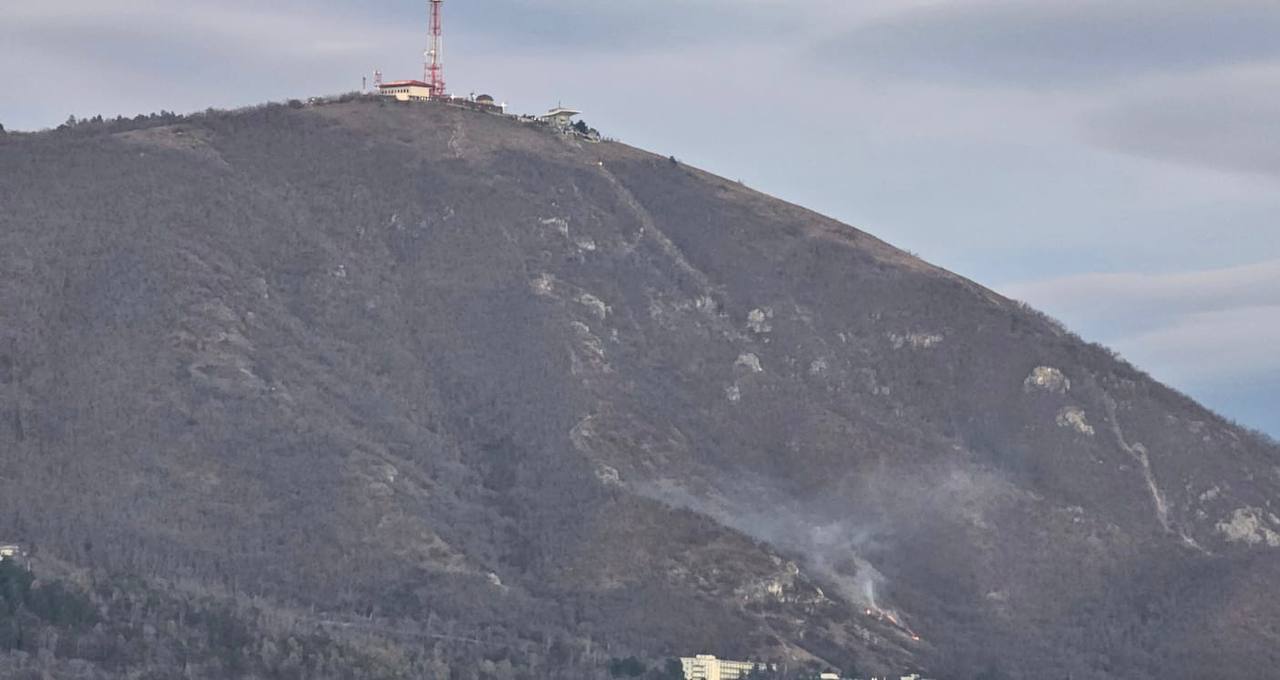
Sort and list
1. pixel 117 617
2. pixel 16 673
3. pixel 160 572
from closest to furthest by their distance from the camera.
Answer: pixel 16 673 < pixel 117 617 < pixel 160 572

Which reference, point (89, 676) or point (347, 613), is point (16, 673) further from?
point (347, 613)

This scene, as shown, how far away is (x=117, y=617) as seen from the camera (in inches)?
7165

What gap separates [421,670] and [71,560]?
19930mm

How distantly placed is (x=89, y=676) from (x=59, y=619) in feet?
25.4

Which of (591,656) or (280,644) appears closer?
(280,644)

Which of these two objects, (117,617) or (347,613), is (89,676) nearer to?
(117,617)

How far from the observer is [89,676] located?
567 ft

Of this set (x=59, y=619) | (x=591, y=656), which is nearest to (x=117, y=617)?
(x=59, y=619)

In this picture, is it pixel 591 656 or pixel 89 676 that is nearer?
pixel 89 676

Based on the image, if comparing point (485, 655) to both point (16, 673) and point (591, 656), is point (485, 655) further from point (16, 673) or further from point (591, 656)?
point (16, 673)

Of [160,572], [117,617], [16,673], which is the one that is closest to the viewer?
[16,673]

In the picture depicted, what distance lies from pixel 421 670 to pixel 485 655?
8398mm

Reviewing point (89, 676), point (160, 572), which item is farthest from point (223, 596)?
point (89, 676)

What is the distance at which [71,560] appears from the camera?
19325 centimetres
